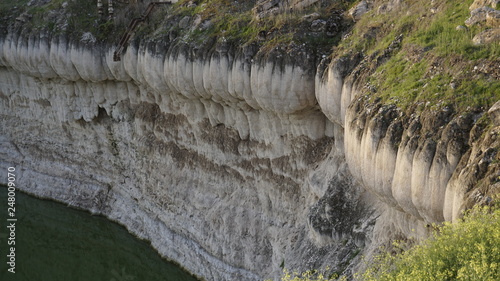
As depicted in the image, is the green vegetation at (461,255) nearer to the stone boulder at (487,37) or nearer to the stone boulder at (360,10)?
the stone boulder at (487,37)

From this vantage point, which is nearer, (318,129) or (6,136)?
(318,129)

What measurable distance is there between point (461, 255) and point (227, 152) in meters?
11.5

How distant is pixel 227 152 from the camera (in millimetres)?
18312

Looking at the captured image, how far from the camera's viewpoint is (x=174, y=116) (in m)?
20.3

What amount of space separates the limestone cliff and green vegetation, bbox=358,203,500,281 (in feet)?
4.19

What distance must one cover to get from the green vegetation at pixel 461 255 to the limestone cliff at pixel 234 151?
1276 millimetres

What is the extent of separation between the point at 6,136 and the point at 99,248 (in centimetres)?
805

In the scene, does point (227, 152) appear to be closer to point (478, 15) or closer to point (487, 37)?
point (478, 15)

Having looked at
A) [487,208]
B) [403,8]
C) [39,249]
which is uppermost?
[403,8]

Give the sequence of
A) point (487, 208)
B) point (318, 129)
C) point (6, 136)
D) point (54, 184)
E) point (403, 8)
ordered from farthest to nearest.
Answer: point (6, 136) < point (54, 184) < point (318, 129) < point (403, 8) < point (487, 208)

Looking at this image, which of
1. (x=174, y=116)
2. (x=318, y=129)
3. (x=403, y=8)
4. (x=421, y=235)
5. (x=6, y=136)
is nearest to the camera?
(x=421, y=235)

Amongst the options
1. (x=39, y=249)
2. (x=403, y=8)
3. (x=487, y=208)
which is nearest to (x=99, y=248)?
(x=39, y=249)

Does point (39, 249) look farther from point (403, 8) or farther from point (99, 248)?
point (403, 8)

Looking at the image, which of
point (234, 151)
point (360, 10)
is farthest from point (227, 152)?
point (360, 10)
